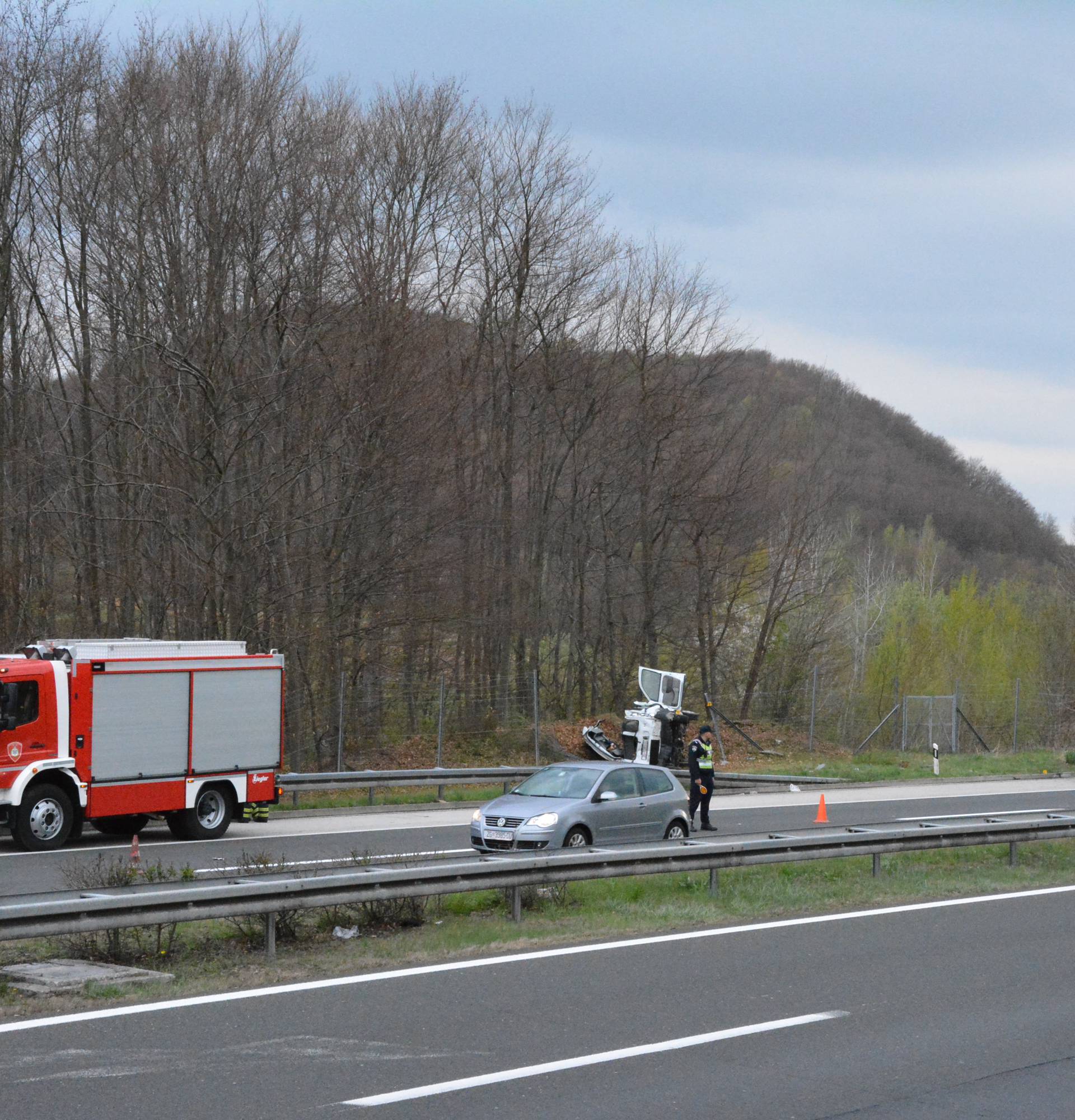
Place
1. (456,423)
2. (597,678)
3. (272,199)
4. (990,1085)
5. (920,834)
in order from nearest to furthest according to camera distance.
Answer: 1. (990,1085)
2. (920,834)
3. (272,199)
4. (456,423)
5. (597,678)

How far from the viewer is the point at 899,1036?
830 cm

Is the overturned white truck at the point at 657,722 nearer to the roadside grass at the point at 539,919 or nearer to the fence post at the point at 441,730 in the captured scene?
the fence post at the point at 441,730

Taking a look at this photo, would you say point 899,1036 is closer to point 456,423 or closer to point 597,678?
point 456,423

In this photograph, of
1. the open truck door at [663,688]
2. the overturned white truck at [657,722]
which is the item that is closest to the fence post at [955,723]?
the overturned white truck at [657,722]

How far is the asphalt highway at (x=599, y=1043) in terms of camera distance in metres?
6.78

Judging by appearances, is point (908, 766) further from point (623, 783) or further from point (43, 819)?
point (43, 819)

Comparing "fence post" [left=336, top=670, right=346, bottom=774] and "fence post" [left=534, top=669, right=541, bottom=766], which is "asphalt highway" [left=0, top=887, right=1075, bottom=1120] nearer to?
"fence post" [left=336, top=670, right=346, bottom=774]

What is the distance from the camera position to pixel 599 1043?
8039 millimetres

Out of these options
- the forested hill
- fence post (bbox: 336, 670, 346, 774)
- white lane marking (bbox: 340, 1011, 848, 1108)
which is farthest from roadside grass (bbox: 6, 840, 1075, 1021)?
the forested hill

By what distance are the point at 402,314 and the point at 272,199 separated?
4536 millimetres

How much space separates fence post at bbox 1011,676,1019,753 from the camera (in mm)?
46125

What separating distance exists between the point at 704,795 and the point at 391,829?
203 inches

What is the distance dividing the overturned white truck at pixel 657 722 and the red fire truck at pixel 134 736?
1249 centimetres

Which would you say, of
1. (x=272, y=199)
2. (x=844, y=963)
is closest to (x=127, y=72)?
(x=272, y=199)
